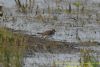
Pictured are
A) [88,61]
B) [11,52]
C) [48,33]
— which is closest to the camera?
[88,61]

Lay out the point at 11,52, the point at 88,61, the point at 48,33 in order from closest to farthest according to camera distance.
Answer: the point at 88,61 < the point at 11,52 < the point at 48,33

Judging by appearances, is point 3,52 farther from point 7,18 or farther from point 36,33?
point 7,18

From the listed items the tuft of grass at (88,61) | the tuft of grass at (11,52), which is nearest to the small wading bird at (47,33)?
the tuft of grass at (11,52)

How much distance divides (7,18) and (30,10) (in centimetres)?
89

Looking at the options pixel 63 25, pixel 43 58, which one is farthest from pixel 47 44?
pixel 63 25

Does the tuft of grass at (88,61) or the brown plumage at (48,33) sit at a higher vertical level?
the tuft of grass at (88,61)

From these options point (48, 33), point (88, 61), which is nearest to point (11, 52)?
point (88, 61)

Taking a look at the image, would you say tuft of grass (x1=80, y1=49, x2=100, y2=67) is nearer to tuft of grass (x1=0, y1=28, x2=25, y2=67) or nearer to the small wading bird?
tuft of grass (x1=0, y1=28, x2=25, y2=67)

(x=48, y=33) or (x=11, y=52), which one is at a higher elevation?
(x=11, y=52)

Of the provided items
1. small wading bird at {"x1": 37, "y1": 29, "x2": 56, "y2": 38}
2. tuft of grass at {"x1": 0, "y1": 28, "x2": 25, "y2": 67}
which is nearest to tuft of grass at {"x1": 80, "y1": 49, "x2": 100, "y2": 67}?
tuft of grass at {"x1": 0, "y1": 28, "x2": 25, "y2": 67}

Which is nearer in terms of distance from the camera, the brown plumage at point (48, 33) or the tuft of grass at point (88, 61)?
the tuft of grass at point (88, 61)

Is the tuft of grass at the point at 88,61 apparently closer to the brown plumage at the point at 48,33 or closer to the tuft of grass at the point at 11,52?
the tuft of grass at the point at 11,52

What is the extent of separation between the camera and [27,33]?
10.3 metres

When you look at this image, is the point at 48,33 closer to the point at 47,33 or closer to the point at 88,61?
the point at 47,33
